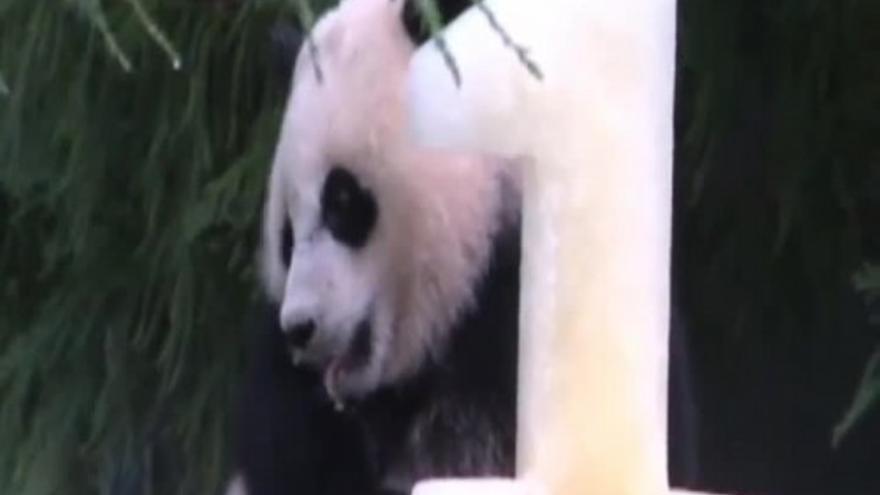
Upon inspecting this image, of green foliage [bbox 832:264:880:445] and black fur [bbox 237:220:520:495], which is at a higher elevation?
black fur [bbox 237:220:520:495]

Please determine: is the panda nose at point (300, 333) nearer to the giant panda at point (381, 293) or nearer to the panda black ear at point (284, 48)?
the giant panda at point (381, 293)

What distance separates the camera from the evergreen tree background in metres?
0.73

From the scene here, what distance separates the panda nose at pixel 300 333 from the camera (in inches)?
27.1

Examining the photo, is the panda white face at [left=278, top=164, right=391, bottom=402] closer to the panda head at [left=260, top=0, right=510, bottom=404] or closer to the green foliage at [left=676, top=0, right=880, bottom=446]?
the panda head at [left=260, top=0, right=510, bottom=404]

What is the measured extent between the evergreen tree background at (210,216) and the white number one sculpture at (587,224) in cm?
25

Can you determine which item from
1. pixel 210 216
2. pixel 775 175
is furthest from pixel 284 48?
pixel 775 175

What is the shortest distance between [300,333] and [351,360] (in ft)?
0.08

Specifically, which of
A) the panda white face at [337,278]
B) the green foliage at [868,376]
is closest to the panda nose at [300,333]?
the panda white face at [337,278]

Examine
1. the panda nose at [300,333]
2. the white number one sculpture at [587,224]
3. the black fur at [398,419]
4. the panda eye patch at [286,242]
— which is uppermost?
the white number one sculpture at [587,224]

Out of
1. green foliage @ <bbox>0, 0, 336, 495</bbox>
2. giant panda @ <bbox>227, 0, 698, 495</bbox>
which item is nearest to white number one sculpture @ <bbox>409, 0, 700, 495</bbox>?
giant panda @ <bbox>227, 0, 698, 495</bbox>

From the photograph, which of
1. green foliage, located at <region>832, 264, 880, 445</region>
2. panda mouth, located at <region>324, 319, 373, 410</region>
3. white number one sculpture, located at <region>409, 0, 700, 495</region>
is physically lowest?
green foliage, located at <region>832, 264, 880, 445</region>

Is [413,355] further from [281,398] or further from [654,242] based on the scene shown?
[654,242]

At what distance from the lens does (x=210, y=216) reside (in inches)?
29.7

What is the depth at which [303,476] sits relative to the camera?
71 cm
